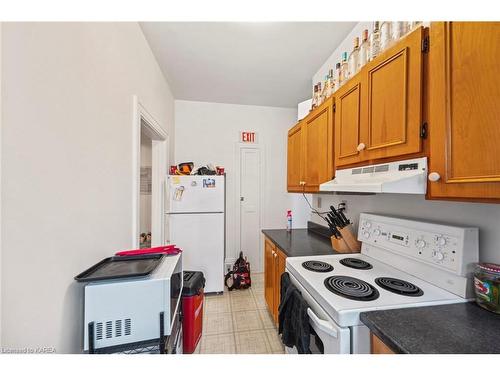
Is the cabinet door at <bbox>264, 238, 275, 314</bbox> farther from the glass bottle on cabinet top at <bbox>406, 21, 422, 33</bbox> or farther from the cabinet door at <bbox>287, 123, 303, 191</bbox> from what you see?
the glass bottle on cabinet top at <bbox>406, 21, 422, 33</bbox>

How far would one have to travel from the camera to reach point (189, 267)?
251 centimetres

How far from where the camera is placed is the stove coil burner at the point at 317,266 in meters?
1.22

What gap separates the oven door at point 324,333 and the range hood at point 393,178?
60 centimetres

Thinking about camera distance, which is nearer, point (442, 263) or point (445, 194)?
point (445, 194)

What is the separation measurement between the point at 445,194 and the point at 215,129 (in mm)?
2909

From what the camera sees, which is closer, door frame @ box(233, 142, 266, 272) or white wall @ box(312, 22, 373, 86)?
white wall @ box(312, 22, 373, 86)

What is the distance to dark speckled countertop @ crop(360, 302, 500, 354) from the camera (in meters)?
0.60

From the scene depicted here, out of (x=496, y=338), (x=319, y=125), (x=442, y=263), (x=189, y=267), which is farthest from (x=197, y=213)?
(x=496, y=338)

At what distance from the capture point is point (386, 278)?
1080 millimetres

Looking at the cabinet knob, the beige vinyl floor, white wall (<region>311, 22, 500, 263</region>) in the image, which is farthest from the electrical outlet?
the beige vinyl floor

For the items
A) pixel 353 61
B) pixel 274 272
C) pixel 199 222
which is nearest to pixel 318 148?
pixel 353 61

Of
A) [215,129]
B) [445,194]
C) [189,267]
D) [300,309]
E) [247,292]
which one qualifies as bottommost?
[247,292]
